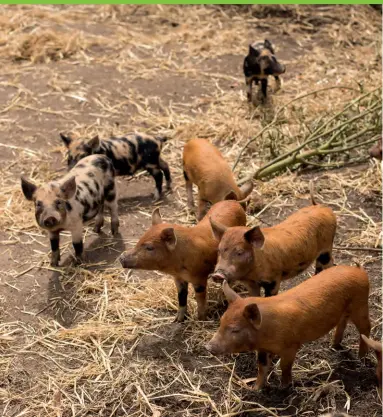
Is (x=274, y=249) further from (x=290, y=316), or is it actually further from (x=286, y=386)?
(x=286, y=386)

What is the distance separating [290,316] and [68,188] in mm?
2482

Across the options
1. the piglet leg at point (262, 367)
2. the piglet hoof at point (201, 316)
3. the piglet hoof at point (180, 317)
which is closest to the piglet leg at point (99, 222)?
the piglet hoof at point (180, 317)

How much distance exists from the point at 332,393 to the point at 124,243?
2.73m

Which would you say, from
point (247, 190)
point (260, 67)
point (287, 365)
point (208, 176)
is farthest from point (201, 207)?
point (260, 67)

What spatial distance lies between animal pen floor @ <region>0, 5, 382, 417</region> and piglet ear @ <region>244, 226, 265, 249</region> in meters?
0.85

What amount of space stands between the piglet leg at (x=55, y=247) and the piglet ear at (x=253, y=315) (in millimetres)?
2478

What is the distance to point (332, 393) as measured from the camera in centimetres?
497

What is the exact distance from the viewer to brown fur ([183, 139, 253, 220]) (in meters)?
6.82

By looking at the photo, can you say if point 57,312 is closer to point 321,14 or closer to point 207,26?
point 207,26

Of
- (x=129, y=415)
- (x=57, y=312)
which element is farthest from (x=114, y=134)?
(x=129, y=415)

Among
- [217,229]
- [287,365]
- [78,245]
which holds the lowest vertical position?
[78,245]

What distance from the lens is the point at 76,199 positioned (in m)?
6.55

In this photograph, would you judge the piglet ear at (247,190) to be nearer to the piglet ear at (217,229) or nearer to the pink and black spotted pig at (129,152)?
the pink and black spotted pig at (129,152)

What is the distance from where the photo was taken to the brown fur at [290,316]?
4621 mm
